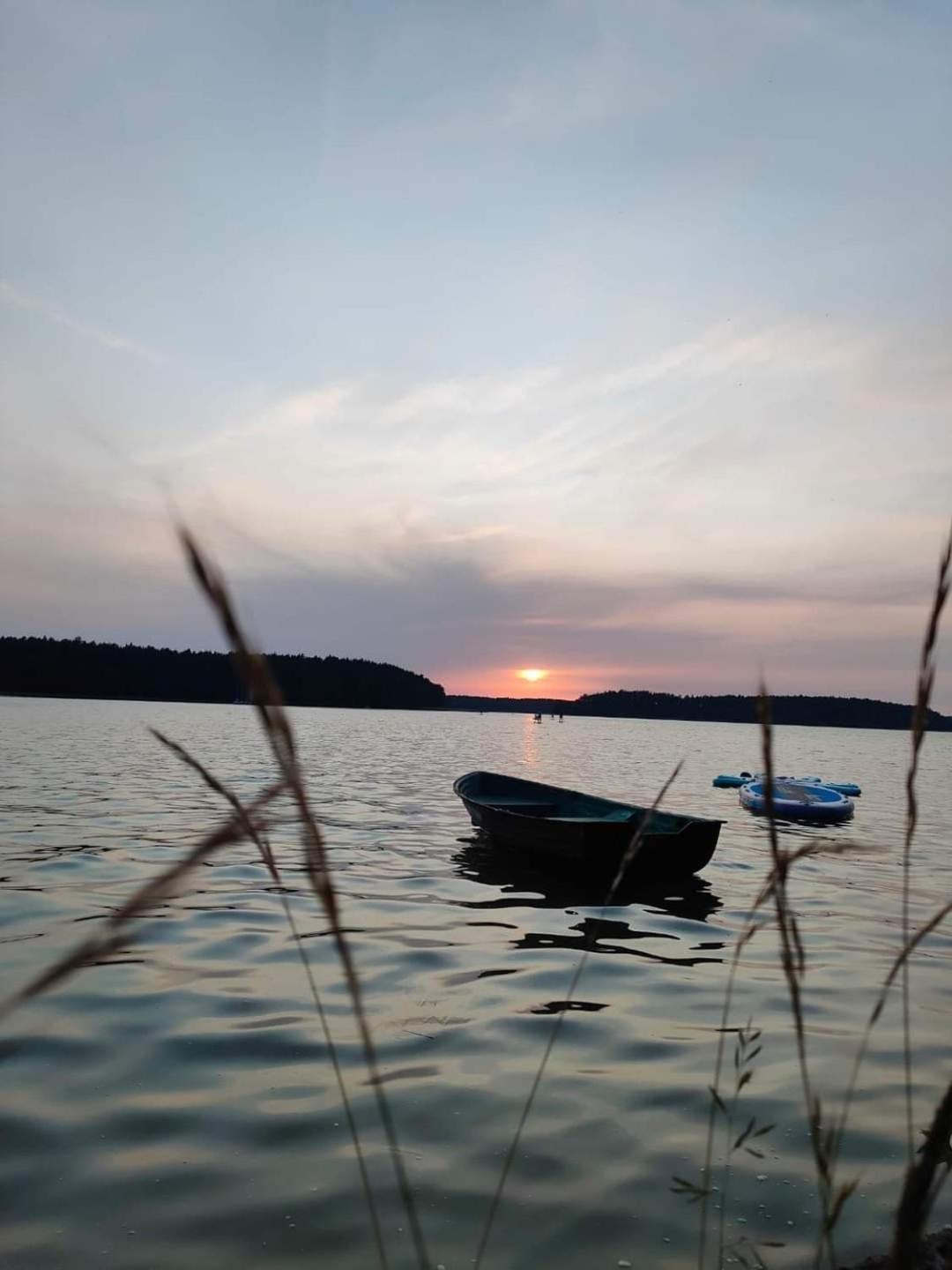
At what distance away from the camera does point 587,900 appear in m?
12.8

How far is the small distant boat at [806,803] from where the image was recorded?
78.9ft

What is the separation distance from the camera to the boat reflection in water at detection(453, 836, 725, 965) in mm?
10047

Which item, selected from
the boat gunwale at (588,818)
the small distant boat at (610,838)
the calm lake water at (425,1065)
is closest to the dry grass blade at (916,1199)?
the calm lake water at (425,1065)

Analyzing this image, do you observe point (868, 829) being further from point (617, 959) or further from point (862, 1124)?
point (862, 1124)

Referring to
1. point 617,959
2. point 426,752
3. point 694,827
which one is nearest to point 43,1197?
point 617,959

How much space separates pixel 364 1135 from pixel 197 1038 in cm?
194

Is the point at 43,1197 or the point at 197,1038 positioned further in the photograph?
the point at 197,1038

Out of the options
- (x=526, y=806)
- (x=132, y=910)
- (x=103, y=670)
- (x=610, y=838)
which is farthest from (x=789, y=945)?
(x=103, y=670)

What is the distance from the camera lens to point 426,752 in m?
52.3

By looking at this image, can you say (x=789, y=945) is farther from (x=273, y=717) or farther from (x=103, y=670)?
(x=103, y=670)

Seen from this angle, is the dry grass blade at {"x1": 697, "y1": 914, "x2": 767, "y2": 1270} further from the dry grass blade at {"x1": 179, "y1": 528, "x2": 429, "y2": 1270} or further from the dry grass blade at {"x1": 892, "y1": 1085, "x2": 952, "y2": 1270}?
the dry grass blade at {"x1": 179, "y1": 528, "x2": 429, "y2": 1270}

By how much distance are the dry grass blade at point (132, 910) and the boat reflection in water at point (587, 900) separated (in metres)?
7.86

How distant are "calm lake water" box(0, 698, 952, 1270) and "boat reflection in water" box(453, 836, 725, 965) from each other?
0.08m

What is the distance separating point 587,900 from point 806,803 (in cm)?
1414
